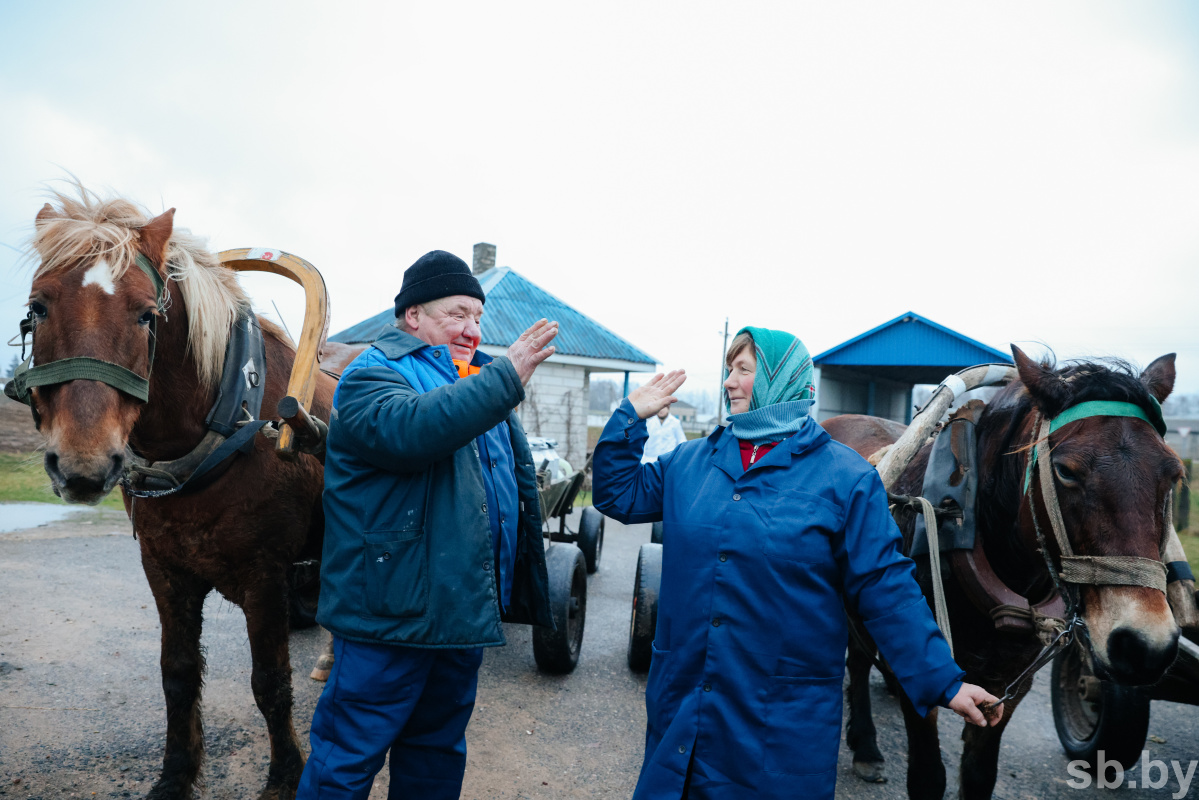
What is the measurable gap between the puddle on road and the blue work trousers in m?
8.07

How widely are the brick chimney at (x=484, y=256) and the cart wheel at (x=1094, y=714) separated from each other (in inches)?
596

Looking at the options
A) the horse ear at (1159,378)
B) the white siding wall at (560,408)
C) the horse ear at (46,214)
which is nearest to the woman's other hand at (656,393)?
the horse ear at (1159,378)

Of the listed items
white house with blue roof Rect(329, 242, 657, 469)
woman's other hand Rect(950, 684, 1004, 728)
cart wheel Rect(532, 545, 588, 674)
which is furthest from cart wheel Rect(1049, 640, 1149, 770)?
white house with blue roof Rect(329, 242, 657, 469)

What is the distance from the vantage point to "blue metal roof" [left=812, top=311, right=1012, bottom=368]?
1103 centimetres

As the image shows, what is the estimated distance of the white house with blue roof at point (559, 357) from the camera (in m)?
13.6

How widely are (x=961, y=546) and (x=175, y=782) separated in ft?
10.1

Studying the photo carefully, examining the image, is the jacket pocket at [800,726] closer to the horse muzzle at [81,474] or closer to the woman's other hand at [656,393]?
the woman's other hand at [656,393]

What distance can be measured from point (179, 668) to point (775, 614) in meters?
2.24

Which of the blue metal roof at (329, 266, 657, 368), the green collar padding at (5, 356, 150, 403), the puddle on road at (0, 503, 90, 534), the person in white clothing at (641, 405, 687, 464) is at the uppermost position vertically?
the blue metal roof at (329, 266, 657, 368)

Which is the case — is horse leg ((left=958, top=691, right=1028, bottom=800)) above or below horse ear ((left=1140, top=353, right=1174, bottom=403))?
below

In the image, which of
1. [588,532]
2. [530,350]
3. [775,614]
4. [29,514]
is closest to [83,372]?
[530,350]

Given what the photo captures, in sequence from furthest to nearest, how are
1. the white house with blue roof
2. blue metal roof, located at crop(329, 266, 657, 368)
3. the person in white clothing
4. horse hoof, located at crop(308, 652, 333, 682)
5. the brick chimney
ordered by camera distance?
the brick chimney → blue metal roof, located at crop(329, 266, 657, 368) → the white house with blue roof → the person in white clothing → horse hoof, located at crop(308, 652, 333, 682)

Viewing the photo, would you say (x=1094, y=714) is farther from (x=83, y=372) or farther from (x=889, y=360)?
(x=889, y=360)

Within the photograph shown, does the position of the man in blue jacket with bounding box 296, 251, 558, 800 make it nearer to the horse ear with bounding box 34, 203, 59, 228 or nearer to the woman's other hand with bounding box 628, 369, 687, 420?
the woman's other hand with bounding box 628, 369, 687, 420
